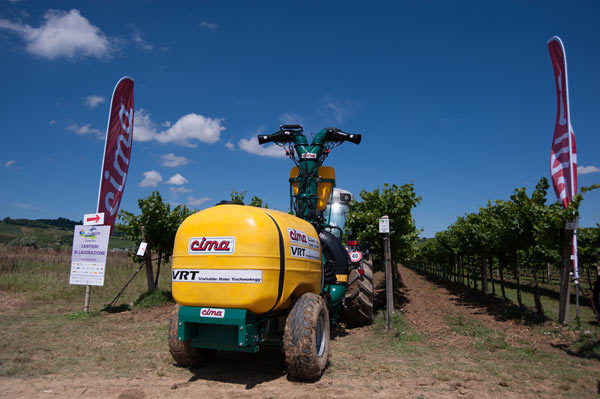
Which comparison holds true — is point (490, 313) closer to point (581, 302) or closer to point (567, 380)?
point (567, 380)

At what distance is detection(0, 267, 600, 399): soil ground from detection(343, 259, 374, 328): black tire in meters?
1.11

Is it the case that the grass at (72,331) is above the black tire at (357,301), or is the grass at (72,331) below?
below

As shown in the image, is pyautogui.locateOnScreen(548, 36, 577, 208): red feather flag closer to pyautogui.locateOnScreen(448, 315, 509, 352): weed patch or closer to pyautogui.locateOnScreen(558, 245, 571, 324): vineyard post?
pyautogui.locateOnScreen(558, 245, 571, 324): vineyard post

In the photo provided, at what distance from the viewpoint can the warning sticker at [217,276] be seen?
4.51 meters

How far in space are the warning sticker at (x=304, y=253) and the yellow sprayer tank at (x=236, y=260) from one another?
0.03 m

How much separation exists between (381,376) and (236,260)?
7.93 ft

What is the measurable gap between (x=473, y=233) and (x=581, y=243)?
7016 millimetres

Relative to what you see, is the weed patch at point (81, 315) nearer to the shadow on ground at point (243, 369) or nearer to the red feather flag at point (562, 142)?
the shadow on ground at point (243, 369)

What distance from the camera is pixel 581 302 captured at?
17.7m

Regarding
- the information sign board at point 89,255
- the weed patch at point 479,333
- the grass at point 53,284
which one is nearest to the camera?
the weed patch at point 479,333

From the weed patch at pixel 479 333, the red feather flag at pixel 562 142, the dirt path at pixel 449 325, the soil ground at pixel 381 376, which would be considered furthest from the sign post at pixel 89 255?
the red feather flag at pixel 562 142

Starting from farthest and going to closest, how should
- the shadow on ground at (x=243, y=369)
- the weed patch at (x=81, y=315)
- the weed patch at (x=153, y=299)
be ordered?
1. the weed patch at (x=153, y=299)
2. the weed patch at (x=81, y=315)
3. the shadow on ground at (x=243, y=369)

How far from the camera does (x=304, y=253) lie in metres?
5.38

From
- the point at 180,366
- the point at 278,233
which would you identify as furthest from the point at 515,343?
the point at 180,366
